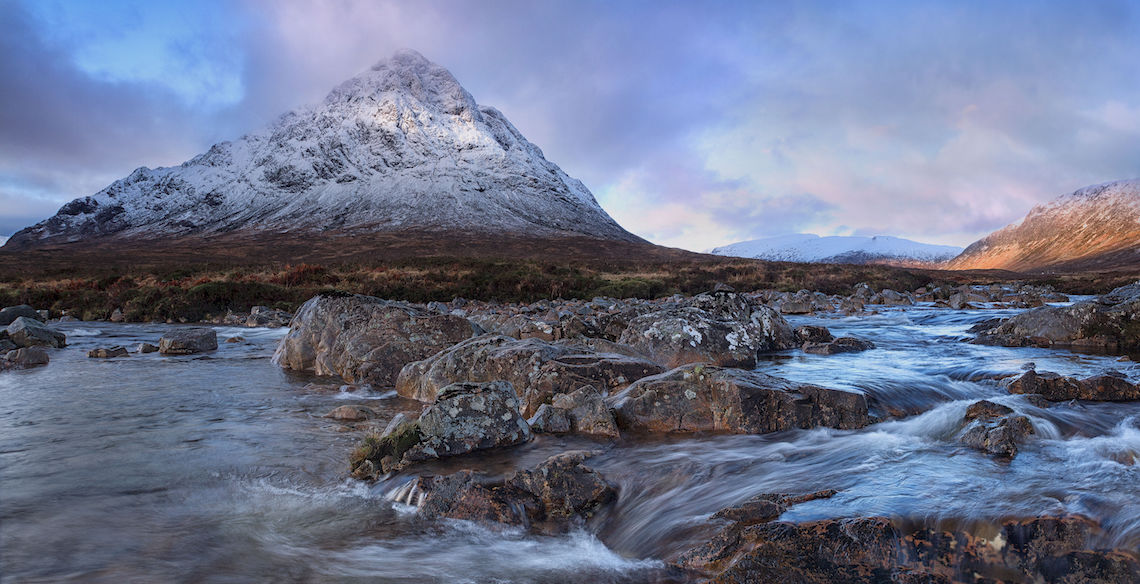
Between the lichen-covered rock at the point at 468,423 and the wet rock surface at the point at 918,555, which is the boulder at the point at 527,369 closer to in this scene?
the lichen-covered rock at the point at 468,423

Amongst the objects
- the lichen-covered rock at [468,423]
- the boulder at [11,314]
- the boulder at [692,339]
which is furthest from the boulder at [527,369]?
the boulder at [11,314]

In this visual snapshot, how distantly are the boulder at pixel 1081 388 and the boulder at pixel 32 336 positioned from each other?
20.1m

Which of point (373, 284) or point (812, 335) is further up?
point (373, 284)

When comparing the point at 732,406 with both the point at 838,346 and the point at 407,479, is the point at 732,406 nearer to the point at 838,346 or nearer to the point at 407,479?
the point at 407,479

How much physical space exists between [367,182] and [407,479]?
14392 cm

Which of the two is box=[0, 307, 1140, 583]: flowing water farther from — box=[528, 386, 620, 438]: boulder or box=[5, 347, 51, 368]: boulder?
box=[5, 347, 51, 368]: boulder

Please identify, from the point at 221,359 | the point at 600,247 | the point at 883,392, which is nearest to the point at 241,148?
the point at 600,247

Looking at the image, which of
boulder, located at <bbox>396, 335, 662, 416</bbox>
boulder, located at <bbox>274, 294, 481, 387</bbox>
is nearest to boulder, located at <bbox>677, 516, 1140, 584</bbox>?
boulder, located at <bbox>396, 335, 662, 416</bbox>

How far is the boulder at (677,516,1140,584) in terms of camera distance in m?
3.11

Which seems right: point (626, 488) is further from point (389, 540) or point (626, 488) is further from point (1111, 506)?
point (1111, 506)

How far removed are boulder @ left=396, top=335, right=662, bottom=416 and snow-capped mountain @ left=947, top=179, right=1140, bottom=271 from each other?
127 meters

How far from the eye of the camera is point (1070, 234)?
14700cm

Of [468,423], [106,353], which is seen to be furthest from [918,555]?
[106,353]

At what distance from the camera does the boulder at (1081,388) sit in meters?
7.04
